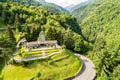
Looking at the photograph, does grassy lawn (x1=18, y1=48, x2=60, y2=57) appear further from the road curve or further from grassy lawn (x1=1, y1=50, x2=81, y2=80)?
the road curve

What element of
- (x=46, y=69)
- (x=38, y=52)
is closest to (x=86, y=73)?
(x=46, y=69)

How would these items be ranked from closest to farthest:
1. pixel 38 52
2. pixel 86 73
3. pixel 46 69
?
pixel 46 69 → pixel 86 73 → pixel 38 52

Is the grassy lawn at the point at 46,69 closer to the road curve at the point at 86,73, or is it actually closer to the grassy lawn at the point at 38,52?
the road curve at the point at 86,73

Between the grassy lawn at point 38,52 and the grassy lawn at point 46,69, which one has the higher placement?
the grassy lawn at point 38,52

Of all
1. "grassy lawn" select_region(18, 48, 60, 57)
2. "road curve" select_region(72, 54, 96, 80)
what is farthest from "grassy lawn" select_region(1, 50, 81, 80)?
"grassy lawn" select_region(18, 48, 60, 57)

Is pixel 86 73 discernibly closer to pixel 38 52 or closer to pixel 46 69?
pixel 46 69

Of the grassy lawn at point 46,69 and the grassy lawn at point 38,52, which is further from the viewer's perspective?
the grassy lawn at point 38,52

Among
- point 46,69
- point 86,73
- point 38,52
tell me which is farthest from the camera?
point 38,52

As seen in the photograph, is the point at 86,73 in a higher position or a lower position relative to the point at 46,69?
lower

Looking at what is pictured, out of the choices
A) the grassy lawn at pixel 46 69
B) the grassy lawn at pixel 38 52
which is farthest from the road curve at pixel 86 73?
the grassy lawn at pixel 38 52
